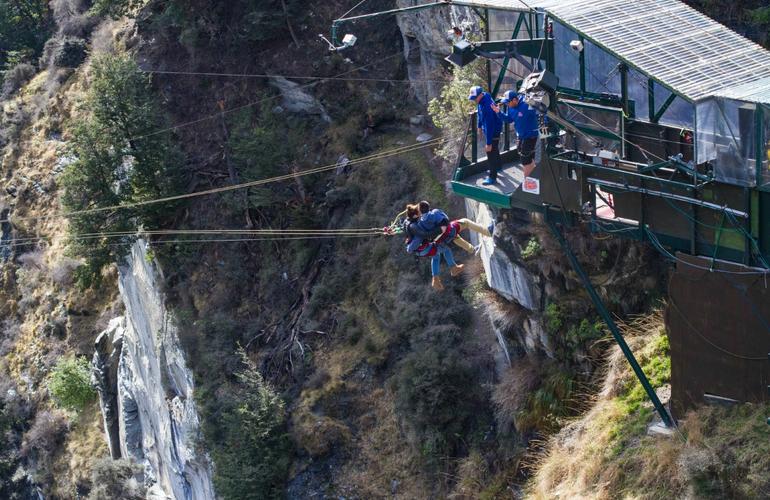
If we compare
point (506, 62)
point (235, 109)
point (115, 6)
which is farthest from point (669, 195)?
point (115, 6)

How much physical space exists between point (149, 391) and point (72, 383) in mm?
6604

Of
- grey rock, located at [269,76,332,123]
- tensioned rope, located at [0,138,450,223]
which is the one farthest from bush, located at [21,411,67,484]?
grey rock, located at [269,76,332,123]

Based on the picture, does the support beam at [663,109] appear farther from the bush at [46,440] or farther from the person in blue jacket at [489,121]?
the bush at [46,440]

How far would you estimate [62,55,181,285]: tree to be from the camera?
3244 cm

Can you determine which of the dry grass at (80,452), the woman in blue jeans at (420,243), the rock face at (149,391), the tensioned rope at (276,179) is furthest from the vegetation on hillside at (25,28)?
the woman in blue jeans at (420,243)

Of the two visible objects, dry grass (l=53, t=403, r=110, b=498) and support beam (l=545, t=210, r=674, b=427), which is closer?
support beam (l=545, t=210, r=674, b=427)

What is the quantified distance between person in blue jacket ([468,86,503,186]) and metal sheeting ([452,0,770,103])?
1.62 m

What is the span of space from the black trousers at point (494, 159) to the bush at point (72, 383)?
26.0 metres

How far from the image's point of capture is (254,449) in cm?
2573

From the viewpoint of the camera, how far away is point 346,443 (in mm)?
25109

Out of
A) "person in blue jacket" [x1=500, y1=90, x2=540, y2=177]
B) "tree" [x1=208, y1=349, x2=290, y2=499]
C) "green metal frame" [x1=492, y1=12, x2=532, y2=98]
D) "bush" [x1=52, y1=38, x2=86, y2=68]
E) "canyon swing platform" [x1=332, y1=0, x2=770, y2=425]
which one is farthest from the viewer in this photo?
A: "bush" [x1=52, y1=38, x2=86, y2=68]

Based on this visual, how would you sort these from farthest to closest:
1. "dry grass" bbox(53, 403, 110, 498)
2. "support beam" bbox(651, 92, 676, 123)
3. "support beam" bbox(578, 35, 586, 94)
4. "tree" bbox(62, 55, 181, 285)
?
"dry grass" bbox(53, 403, 110, 498), "tree" bbox(62, 55, 181, 285), "support beam" bbox(578, 35, 586, 94), "support beam" bbox(651, 92, 676, 123)

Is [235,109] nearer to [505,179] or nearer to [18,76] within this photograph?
[505,179]

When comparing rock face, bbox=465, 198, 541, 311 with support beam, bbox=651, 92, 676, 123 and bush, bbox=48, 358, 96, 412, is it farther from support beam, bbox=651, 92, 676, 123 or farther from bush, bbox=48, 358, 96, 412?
bush, bbox=48, 358, 96, 412
